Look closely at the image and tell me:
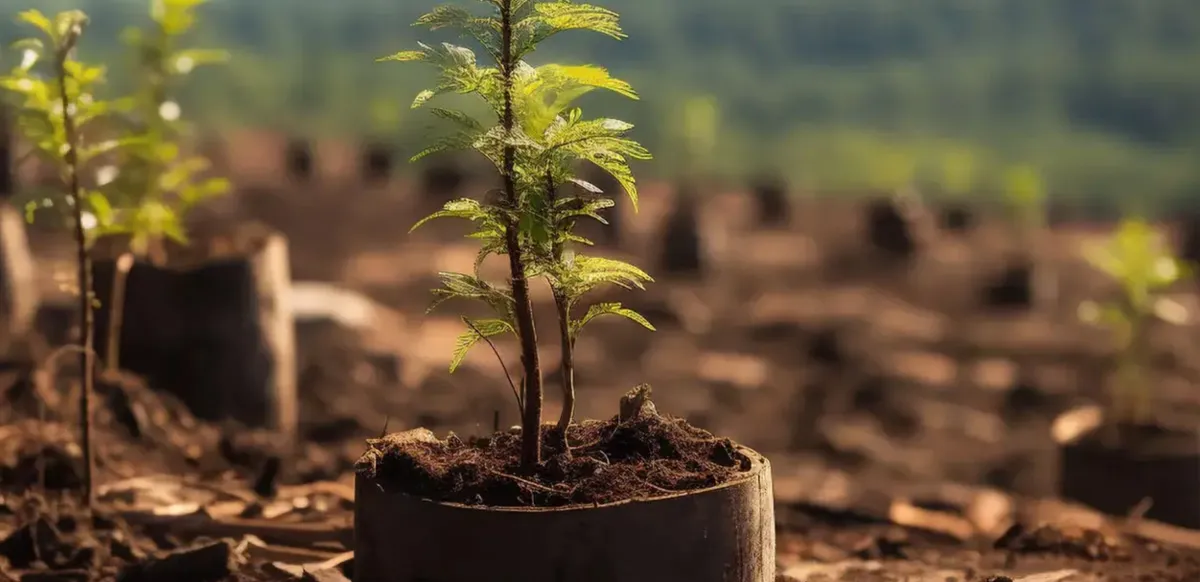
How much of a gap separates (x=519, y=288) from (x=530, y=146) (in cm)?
34

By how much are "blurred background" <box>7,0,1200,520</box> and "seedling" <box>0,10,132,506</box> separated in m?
1.41

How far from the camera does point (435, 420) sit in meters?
7.43

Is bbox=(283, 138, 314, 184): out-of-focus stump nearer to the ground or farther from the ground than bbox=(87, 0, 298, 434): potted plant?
farther from the ground

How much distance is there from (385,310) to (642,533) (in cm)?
991

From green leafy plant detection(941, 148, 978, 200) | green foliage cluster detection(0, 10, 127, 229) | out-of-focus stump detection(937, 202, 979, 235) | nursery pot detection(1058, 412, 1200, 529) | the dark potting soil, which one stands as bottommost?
nursery pot detection(1058, 412, 1200, 529)

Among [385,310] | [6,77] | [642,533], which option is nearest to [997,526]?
[642,533]

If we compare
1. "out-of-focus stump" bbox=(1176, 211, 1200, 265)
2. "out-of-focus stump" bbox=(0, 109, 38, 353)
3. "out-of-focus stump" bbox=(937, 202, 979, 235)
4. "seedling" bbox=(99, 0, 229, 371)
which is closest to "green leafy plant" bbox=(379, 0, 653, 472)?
"seedling" bbox=(99, 0, 229, 371)

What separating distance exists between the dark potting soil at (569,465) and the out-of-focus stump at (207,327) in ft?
9.41

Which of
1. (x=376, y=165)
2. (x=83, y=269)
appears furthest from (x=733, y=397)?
(x=376, y=165)

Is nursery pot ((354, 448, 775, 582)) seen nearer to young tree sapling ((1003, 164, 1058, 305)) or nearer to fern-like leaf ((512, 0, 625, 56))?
Answer: fern-like leaf ((512, 0, 625, 56))

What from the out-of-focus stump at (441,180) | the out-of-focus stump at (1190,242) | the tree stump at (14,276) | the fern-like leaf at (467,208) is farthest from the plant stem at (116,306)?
the out-of-focus stump at (441,180)

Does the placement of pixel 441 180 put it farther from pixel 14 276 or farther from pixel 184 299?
pixel 184 299

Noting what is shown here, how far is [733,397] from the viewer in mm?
9742

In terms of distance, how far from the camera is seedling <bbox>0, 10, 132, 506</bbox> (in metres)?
4.07
